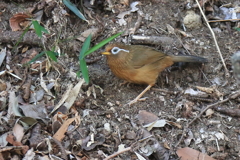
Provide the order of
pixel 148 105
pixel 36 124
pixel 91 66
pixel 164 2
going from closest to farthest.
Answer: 1. pixel 36 124
2. pixel 148 105
3. pixel 91 66
4. pixel 164 2

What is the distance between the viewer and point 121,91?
6.23 meters

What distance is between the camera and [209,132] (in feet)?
17.7

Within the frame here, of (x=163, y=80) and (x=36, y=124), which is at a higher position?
(x=36, y=124)

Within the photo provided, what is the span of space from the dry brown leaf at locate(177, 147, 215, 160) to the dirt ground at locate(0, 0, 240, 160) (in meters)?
0.01

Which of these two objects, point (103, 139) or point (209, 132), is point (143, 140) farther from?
point (209, 132)

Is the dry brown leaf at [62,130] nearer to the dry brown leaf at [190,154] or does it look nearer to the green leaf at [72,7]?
the dry brown leaf at [190,154]

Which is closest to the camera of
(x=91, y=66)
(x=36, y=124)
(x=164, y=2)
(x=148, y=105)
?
(x=36, y=124)

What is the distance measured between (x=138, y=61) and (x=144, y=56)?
0.13 m

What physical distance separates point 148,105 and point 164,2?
7.03ft

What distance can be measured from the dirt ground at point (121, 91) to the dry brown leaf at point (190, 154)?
0.5 inches

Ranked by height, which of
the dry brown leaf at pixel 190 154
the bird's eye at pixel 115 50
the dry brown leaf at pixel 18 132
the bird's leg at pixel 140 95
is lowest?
the dry brown leaf at pixel 190 154

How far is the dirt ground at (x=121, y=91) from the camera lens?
5094 millimetres

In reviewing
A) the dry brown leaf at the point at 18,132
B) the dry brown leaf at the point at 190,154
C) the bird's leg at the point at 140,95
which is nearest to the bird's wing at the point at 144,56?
the bird's leg at the point at 140,95

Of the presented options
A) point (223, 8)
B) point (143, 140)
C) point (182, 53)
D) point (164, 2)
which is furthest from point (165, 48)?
point (143, 140)
